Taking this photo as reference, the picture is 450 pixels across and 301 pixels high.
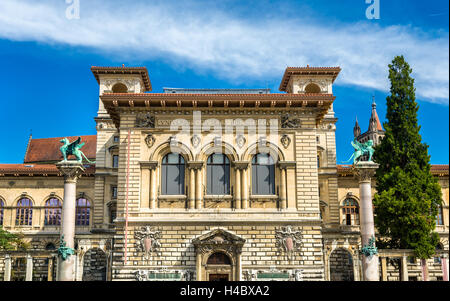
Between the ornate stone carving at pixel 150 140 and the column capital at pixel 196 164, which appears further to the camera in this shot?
the ornate stone carving at pixel 150 140

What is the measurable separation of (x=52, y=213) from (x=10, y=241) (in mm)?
4822

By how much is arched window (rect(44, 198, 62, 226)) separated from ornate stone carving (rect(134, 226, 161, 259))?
18056 millimetres

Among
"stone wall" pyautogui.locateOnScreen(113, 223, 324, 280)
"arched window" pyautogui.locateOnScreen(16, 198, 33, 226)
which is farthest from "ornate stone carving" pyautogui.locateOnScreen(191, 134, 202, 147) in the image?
"arched window" pyautogui.locateOnScreen(16, 198, 33, 226)

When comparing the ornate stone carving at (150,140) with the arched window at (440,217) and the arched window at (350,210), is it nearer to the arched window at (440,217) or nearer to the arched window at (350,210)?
the arched window at (350,210)

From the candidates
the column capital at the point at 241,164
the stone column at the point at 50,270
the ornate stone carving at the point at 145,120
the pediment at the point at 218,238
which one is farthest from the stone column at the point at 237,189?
the stone column at the point at 50,270

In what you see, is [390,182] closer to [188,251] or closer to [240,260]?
[240,260]

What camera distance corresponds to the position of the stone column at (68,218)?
27.2 meters

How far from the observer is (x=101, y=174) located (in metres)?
43.5

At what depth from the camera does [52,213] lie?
44.1 m

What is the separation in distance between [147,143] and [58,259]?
814 centimetres

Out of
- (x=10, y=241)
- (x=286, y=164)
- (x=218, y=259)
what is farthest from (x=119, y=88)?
(x=218, y=259)

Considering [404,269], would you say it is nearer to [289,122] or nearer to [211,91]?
[289,122]

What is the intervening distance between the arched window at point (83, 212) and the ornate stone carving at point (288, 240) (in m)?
21.8

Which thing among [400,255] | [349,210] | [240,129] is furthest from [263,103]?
[349,210]
